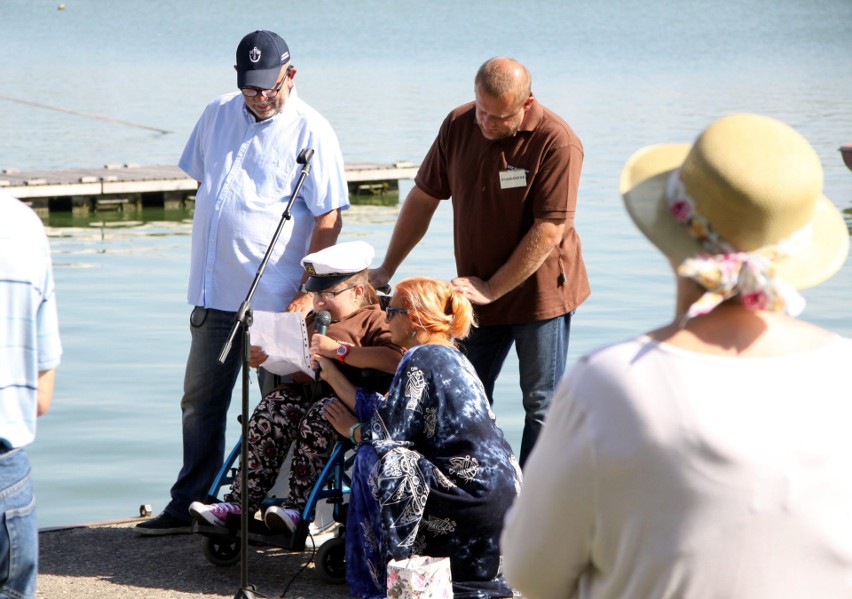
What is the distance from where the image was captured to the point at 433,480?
164 inches

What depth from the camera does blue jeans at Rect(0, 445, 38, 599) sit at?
2.67 meters

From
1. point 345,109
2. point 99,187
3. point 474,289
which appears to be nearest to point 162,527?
point 474,289

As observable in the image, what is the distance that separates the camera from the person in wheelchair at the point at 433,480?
4.14 m

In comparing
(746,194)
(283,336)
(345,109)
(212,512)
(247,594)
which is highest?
(746,194)

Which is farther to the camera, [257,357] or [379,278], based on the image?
[379,278]

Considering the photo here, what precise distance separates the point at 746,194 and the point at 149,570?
333 cm

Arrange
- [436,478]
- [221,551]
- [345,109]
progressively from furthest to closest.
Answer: [345,109], [221,551], [436,478]

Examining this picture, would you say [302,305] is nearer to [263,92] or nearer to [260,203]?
[260,203]

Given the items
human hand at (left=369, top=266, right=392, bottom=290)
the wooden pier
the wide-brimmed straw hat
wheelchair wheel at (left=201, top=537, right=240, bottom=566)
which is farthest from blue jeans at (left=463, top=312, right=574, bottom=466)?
the wooden pier

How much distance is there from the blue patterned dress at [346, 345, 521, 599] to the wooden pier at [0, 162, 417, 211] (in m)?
12.4

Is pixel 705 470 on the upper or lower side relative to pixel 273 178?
lower

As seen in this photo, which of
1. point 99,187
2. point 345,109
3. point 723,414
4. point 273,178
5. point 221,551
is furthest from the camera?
point 345,109

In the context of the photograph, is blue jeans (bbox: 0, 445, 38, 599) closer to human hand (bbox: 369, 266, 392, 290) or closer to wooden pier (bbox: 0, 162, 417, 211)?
human hand (bbox: 369, 266, 392, 290)

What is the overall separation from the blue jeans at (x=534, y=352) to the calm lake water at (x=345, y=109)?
252cm
